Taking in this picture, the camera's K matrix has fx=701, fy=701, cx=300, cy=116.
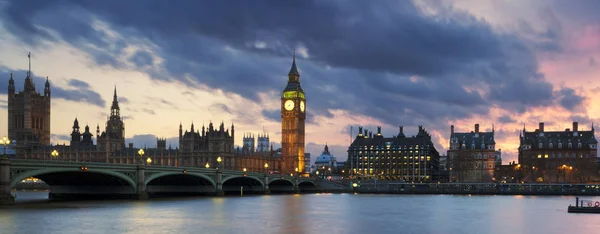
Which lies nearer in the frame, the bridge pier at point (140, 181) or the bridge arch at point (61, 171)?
the bridge arch at point (61, 171)

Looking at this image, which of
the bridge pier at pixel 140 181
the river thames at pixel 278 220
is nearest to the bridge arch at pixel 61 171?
the bridge pier at pixel 140 181

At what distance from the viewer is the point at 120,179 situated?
99.2m

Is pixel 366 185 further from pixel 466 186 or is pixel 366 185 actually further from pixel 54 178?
pixel 54 178

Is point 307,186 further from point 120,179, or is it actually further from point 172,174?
point 120,179

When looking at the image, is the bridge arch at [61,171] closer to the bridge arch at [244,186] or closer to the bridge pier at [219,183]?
the bridge pier at [219,183]

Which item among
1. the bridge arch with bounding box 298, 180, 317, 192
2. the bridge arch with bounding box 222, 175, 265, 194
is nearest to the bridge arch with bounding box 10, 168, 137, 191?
the bridge arch with bounding box 222, 175, 265, 194

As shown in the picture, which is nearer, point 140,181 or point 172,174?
point 140,181

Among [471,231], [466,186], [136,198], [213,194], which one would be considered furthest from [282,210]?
[466,186]

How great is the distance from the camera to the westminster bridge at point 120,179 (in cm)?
7575

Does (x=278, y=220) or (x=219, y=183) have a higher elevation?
(x=219, y=183)

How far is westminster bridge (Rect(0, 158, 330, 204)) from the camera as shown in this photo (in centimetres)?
7575

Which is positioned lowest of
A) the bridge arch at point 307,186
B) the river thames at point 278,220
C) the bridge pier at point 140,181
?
the bridge arch at point 307,186

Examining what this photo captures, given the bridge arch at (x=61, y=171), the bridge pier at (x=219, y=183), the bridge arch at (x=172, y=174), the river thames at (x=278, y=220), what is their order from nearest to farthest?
the river thames at (x=278, y=220) < the bridge arch at (x=61, y=171) < the bridge arch at (x=172, y=174) < the bridge pier at (x=219, y=183)

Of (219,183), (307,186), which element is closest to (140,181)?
(219,183)
